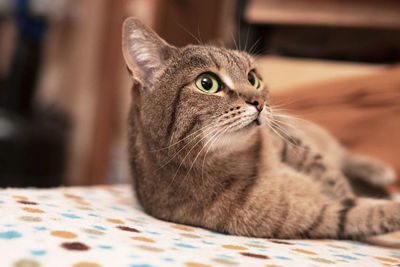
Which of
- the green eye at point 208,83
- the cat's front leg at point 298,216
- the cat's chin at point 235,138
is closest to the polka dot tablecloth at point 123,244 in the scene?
the cat's front leg at point 298,216

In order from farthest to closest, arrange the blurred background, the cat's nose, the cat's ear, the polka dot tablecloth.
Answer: the blurred background < the cat's ear < the cat's nose < the polka dot tablecloth

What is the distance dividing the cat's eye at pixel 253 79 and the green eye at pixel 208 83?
0.43ft

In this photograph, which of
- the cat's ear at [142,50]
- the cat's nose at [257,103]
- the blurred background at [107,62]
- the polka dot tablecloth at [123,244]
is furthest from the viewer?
the blurred background at [107,62]

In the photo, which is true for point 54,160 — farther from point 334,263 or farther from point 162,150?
point 334,263

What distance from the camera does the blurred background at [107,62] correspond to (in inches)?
102

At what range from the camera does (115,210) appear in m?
1.07

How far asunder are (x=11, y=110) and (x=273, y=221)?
240 centimetres

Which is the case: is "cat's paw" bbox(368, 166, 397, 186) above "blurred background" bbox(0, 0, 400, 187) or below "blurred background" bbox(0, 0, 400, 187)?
below

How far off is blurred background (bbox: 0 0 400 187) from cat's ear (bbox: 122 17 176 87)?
122cm

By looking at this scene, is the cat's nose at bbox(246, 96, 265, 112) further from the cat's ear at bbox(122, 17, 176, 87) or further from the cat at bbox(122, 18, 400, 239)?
the cat's ear at bbox(122, 17, 176, 87)

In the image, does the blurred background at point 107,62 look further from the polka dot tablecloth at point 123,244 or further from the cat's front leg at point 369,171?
the polka dot tablecloth at point 123,244

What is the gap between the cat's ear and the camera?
1.09m

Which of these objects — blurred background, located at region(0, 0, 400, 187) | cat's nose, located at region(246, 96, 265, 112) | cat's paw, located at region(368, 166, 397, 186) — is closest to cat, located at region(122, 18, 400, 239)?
cat's nose, located at region(246, 96, 265, 112)

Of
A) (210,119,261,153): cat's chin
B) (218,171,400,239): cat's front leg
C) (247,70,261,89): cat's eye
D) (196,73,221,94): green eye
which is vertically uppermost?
(247,70,261,89): cat's eye
